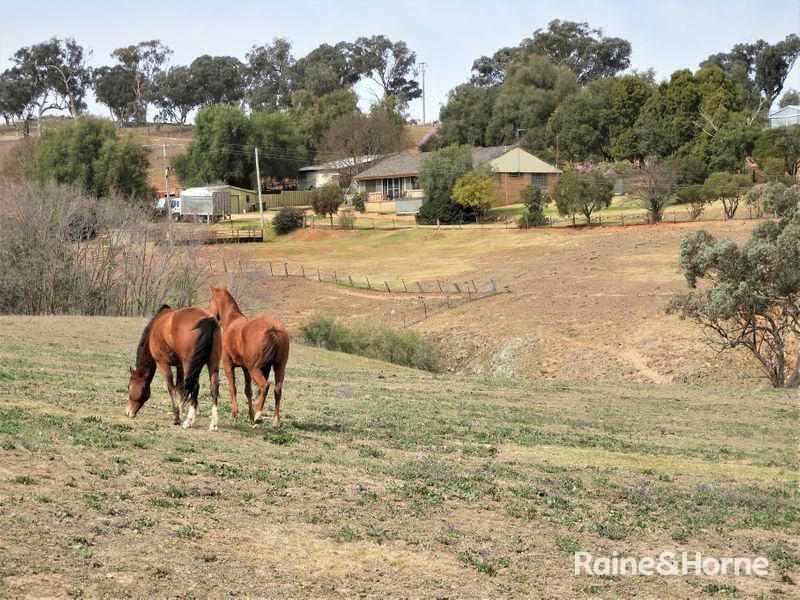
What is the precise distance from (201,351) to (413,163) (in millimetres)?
99519

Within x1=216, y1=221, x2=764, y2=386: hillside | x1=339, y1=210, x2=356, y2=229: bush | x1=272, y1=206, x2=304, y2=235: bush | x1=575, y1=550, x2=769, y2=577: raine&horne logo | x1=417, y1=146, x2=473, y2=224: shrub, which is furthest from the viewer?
x1=272, y1=206, x2=304, y2=235: bush

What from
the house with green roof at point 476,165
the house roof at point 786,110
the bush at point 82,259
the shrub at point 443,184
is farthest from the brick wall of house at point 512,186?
the bush at point 82,259

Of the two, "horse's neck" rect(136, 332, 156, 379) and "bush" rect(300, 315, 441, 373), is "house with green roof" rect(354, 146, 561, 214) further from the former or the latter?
"horse's neck" rect(136, 332, 156, 379)

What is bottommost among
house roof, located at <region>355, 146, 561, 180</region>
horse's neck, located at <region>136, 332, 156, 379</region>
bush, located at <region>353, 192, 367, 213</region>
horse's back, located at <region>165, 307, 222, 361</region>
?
horse's neck, located at <region>136, 332, 156, 379</region>

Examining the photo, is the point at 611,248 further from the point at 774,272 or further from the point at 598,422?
the point at 598,422

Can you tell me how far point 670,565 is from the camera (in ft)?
37.8

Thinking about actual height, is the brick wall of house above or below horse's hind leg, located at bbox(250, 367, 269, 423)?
above

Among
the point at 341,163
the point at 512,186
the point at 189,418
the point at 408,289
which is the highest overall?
the point at 341,163

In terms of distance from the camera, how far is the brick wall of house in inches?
4154

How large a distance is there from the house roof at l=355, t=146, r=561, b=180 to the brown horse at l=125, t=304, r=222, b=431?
9004cm

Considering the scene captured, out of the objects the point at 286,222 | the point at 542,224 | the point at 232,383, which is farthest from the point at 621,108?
the point at 232,383

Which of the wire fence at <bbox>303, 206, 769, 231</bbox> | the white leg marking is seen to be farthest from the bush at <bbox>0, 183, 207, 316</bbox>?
the wire fence at <bbox>303, 206, 769, 231</bbox>

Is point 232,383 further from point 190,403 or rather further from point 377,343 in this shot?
point 377,343

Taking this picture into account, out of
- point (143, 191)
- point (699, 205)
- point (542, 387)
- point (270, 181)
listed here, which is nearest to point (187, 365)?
point (542, 387)
